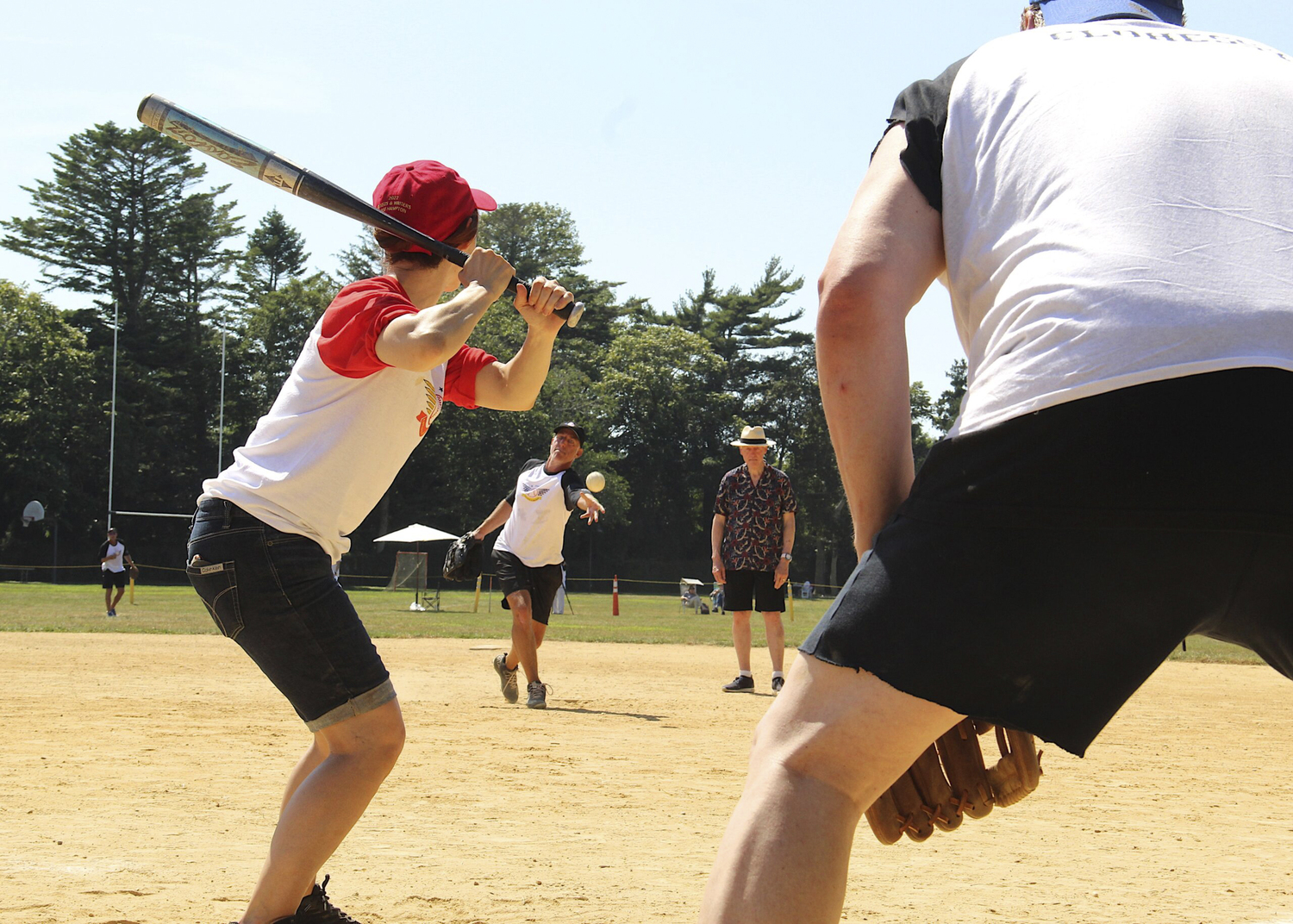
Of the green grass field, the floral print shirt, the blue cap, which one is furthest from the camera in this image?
the green grass field

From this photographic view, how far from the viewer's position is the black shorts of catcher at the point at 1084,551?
1.61 m

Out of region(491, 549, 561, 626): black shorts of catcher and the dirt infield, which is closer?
the dirt infield

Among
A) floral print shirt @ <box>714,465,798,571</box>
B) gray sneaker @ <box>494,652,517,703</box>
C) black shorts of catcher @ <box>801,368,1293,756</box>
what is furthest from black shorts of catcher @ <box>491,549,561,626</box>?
black shorts of catcher @ <box>801,368,1293,756</box>

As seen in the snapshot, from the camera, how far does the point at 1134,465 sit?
1.61 metres

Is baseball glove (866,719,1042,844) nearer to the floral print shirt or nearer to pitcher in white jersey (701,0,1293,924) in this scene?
pitcher in white jersey (701,0,1293,924)

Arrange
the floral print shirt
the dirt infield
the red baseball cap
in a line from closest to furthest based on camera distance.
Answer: the red baseball cap, the dirt infield, the floral print shirt

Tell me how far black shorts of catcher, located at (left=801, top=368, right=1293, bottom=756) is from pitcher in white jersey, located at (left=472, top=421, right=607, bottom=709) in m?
7.40

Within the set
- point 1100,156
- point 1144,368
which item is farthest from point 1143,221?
point 1144,368

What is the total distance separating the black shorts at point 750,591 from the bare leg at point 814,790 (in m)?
8.77

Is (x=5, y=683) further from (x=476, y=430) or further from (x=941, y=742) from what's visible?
(x=476, y=430)

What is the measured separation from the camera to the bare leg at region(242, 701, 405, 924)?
2957mm

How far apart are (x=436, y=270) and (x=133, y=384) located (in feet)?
193

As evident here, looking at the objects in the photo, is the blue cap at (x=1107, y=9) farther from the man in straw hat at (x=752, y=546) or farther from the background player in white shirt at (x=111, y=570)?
the background player in white shirt at (x=111, y=570)

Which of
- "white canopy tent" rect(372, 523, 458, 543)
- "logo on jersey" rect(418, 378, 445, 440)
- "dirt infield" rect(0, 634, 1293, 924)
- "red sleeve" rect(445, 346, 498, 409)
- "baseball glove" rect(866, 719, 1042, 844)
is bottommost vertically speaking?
"white canopy tent" rect(372, 523, 458, 543)
